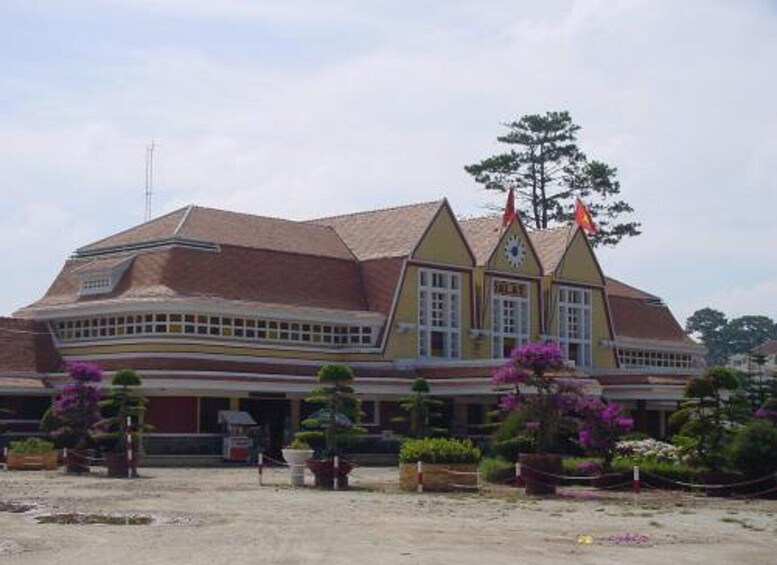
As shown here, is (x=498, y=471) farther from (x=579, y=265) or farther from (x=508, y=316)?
(x=579, y=265)

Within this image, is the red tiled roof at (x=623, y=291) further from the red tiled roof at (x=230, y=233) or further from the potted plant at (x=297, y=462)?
the potted plant at (x=297, y=462)

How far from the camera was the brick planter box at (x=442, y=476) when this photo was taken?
113ft

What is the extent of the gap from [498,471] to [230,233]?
82.1 ft

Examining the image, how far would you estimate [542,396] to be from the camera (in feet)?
116

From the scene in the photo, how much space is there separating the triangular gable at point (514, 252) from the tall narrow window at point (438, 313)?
2.76 metres

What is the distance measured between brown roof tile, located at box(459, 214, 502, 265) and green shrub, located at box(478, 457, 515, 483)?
2633 cm

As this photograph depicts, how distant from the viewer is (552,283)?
2685 inches

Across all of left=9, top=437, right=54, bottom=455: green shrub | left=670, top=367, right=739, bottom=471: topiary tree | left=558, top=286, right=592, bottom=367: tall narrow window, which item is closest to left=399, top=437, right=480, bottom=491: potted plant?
left=670, top=367, right=739, bottom=471: topiary tree

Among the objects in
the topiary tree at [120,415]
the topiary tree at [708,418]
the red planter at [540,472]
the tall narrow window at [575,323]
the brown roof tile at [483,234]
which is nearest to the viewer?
the red planter at [540,472]

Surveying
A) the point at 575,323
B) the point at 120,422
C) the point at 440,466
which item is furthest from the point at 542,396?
the point at 575,323

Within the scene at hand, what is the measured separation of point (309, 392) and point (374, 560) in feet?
120

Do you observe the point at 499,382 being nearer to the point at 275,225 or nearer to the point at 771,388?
the point at 771,388

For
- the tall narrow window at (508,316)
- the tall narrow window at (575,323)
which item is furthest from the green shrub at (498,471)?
the tall narrow window at (575,323)

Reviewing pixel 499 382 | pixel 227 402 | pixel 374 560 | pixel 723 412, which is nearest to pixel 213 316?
pixel 227 402
